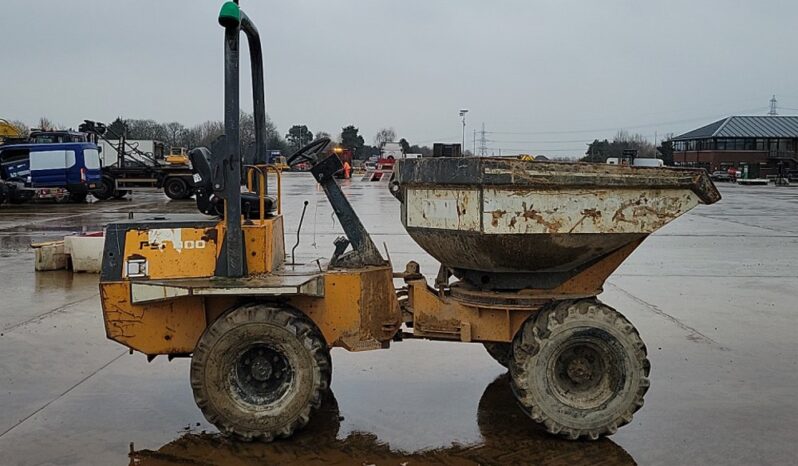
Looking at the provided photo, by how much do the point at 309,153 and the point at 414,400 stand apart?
6.37 feet

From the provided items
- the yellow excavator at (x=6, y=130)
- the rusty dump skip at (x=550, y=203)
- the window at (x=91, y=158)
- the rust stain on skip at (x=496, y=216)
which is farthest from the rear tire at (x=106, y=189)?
the rust stain on skip at (x=496, y=216)

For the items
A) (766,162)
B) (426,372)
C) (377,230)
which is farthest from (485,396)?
(766,162)

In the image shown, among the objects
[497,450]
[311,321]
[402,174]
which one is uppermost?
[402,174]

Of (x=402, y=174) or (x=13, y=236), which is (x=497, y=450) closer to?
(x=402, y=174)

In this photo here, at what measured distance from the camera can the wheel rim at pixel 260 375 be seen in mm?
4793

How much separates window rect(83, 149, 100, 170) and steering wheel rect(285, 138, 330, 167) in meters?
21.8

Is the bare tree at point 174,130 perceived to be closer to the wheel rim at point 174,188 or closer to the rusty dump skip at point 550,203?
the wheel rim at point 174,188

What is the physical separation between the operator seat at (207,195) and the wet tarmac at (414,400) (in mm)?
1424

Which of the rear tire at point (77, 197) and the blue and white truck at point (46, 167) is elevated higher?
the blue and white truck at point (46, 167)

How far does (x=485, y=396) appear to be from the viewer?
5.62 metres

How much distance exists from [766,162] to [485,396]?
232 feet

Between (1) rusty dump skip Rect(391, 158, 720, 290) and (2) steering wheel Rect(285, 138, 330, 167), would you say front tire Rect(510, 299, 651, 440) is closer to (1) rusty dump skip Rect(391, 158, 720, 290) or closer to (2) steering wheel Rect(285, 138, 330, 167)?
(1) rusty dump skip Rect(391, 158, 720, 290)

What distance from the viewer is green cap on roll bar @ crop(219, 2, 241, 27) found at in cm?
453

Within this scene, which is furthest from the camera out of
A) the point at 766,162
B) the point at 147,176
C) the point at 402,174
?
the point at 766,162
